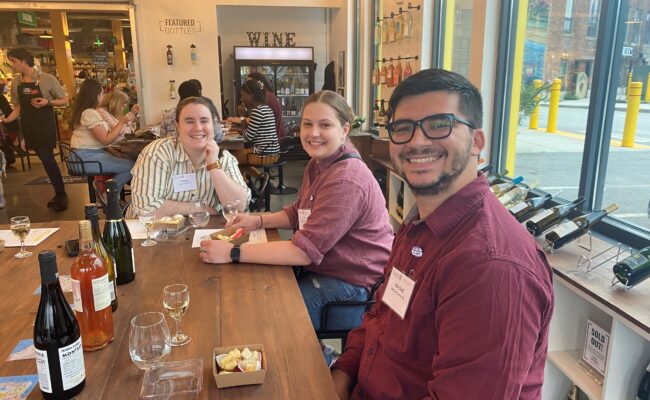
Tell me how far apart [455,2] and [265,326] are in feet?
12.6

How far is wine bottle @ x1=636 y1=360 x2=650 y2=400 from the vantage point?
1.71 metres

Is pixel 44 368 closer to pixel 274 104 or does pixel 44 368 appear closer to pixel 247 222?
pixel 247 222

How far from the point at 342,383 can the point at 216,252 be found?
716 mm

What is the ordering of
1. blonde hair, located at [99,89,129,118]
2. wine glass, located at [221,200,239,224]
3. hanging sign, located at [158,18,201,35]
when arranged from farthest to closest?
hanging sign, located at [158,18,201,35] < blonde hair, located at [99,89,129,118] < wine glass, located at [221,200,239,224]

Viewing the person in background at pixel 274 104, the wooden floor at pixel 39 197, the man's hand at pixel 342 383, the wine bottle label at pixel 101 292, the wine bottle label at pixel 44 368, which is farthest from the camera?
the person in background at pixel 274 104

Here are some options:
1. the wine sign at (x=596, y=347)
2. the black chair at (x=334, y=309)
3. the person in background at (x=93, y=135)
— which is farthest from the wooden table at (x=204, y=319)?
the person in background at (x=93, y=135)

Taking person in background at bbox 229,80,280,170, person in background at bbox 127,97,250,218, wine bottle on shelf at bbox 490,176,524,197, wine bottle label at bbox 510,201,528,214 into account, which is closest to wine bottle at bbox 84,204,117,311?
person in background at bbox 127,97,250,218

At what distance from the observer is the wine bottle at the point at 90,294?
1.26m

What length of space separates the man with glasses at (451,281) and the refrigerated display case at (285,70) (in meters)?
7.75

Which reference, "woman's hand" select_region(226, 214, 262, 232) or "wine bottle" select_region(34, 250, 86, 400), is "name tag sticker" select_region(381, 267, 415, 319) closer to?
"wine bottle" select_region(34, 250, 86, 400)

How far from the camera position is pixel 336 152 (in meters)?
2.22

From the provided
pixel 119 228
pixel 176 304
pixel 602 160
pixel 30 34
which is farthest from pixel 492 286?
pixel 30 34

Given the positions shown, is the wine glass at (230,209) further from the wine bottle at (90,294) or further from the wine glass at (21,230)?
the wine bottle at (90,294)

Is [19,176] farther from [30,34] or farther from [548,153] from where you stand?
[548,153]
